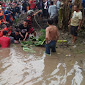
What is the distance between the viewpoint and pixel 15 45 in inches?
258

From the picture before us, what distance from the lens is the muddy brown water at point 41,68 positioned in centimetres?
351

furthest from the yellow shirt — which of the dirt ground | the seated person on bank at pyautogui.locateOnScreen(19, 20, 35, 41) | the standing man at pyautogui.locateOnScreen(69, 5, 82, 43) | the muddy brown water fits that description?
the seated person on bank at pyautogui.locateOnScreen(19, 20, 35, 41)

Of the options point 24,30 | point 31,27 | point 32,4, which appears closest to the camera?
point 24,30

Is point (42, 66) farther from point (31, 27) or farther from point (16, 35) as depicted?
point (31, 27)

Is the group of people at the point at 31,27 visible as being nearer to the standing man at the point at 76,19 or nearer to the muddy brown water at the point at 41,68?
the standing man at the point at 76,19

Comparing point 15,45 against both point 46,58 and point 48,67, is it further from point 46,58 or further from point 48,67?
point 48,67

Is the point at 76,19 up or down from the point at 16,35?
up

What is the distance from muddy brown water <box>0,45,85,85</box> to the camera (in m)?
3.51

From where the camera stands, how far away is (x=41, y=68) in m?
4.21

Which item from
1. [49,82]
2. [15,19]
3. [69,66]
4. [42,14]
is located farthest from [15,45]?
[15,19]

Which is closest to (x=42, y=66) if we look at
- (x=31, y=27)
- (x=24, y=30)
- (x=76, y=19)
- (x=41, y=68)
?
(x=41, y=68)

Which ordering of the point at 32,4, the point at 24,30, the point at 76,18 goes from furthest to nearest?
the point at 32,4, the point at 24,30, the point at 76,18

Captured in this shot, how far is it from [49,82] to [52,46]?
198 cm

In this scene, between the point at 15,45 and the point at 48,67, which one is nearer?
the point at 48,67
